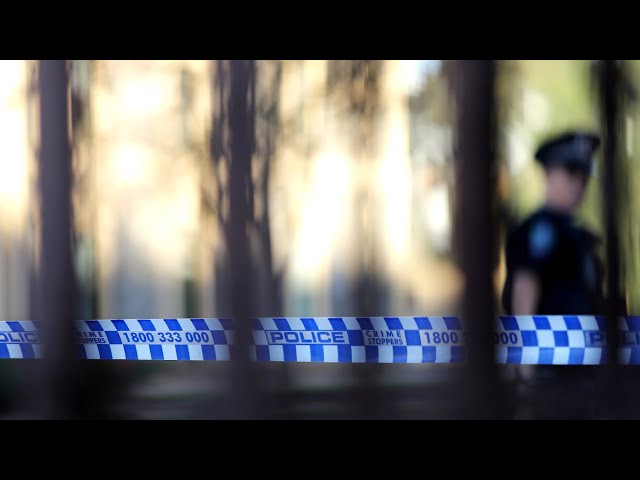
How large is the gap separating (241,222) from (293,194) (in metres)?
0.28

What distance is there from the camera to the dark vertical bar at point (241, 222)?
11.4ft

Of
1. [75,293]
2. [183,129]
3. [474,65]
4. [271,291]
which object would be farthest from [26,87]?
[474,65]

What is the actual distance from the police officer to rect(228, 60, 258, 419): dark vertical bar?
125cm

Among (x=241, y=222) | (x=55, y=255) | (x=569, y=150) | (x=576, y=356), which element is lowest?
(x=576, y=356)

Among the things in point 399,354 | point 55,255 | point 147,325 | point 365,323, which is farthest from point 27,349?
point 399,354

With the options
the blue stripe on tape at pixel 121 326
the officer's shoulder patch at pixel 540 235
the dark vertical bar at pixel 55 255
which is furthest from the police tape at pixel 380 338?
the officer's shoulder patch at pixel 540 235

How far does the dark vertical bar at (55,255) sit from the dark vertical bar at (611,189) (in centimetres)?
259

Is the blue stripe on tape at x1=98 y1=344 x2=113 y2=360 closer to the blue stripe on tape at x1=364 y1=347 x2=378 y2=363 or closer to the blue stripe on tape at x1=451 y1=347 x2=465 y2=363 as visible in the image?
the blue stripe on tape at x1=364 y1=347 x2=378 y2=363

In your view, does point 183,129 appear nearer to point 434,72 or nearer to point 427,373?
point 434,72

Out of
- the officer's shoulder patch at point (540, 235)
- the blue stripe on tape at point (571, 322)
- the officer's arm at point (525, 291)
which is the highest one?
the officer's shoulder patch at point (540, 235)

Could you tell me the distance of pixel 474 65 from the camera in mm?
3496

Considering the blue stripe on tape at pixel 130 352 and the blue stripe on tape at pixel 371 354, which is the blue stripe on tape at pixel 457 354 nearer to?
the blue stripe on tape at pixel 371 354

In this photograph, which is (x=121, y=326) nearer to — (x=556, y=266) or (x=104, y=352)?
(x=104, y=352)

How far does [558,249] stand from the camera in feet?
11.5
